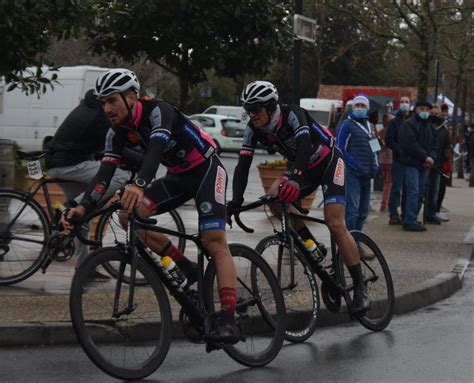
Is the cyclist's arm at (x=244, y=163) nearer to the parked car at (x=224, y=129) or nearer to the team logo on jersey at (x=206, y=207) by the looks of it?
the team logo on jersey at (x=206, y=207)

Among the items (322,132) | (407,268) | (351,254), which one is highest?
(322,132)

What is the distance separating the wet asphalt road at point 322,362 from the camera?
693 cm

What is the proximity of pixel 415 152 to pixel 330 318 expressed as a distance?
23.3 ft

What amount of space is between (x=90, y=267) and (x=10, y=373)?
81cm

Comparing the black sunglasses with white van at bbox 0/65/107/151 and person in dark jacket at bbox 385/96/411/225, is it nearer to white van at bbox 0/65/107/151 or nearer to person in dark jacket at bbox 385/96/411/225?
person in dark jacket at bbox 385/96/411/225

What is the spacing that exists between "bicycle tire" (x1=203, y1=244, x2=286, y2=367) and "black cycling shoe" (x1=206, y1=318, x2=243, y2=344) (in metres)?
0.18

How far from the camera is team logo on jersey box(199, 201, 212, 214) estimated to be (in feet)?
23.7

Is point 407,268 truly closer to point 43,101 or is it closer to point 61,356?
point 61,356

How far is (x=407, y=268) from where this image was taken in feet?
39.1

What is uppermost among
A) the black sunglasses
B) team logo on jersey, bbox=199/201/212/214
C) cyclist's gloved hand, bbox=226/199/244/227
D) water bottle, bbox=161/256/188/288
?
the black sunglasses

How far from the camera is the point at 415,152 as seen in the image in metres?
15.8

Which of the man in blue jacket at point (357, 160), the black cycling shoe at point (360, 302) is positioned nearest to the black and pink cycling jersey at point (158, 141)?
the black cycling shoe at point (360, 302)

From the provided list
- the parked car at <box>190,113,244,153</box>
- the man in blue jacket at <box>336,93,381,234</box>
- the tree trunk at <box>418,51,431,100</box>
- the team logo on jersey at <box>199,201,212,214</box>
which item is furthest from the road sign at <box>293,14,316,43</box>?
the parked car at <box>190,113,244,153</box>

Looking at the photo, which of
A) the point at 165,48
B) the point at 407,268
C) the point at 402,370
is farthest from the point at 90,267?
the point at 165,48
